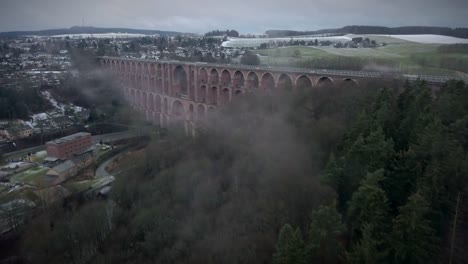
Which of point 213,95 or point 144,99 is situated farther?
point 144,99

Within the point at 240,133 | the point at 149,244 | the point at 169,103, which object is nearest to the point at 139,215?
the point at 149,244

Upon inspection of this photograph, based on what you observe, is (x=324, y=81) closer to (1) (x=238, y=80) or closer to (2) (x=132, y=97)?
(1) (x=238, y=80)

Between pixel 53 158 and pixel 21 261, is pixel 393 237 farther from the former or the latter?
pixel 53 158

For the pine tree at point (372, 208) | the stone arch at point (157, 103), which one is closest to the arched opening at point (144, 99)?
the stone arch at point (157, 103)

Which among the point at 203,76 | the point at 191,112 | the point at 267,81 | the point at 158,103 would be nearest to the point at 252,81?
the point at 267,81

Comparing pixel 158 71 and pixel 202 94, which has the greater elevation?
pixel 158 71
